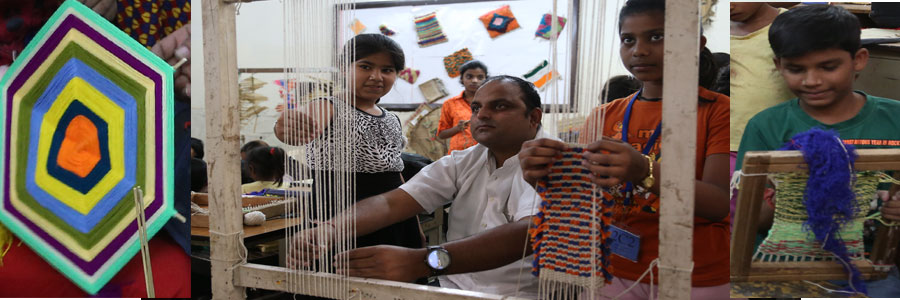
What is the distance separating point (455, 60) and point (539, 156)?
2632mm

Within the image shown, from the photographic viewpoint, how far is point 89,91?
2.04m

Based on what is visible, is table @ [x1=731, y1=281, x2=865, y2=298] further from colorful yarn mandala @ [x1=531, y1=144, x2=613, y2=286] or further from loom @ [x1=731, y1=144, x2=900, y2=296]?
colorful yarn mandala @ [x1=531, y1=144, x2=613, y2=286]

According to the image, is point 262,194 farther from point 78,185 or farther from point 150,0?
point 150,0

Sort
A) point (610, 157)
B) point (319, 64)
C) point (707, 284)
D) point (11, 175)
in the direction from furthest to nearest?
point (11, 175)
point (319, 64)
point (707, 284)
point (610, 157)

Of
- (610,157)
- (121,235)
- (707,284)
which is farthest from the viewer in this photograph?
(121,235)

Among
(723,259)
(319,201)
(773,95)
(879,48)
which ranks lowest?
(723,259)

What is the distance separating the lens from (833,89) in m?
1.48

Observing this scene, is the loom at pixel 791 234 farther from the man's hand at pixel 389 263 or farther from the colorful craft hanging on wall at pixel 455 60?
the colorful craft hanging on wall at pixel 455 60

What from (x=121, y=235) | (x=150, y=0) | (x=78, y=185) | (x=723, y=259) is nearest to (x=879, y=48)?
(x=723, y=259)

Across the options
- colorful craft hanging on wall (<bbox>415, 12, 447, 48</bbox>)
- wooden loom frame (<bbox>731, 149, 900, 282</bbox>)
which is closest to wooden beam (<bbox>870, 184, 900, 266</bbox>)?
wooden loom frame (<bbox>731, 149, 900, 282</bbox>)

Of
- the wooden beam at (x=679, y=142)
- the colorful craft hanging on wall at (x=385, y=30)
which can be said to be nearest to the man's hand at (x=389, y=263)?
the wooden beam at (x=679, y=142)

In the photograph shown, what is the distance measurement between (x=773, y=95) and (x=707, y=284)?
1.79 ft

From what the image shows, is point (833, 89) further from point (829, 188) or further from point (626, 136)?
point (626, 136)

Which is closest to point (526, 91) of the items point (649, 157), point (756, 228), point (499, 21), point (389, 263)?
point (649, 157)
